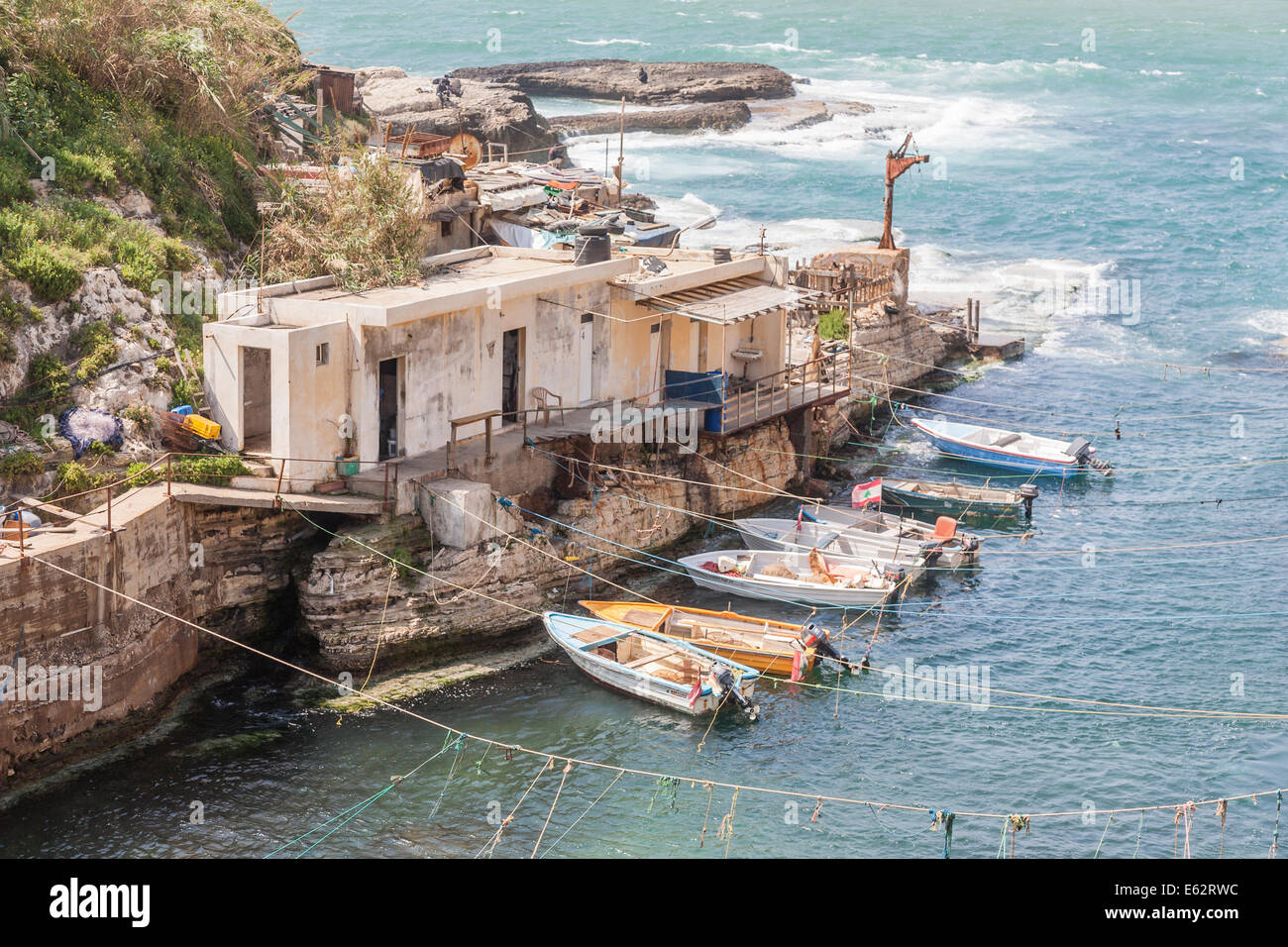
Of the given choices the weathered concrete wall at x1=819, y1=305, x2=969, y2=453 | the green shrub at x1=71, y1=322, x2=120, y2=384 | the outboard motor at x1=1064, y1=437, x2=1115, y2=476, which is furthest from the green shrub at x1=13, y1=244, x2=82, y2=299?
the outboard motor at x1=1064, y1=437, x2=1115, y2=476

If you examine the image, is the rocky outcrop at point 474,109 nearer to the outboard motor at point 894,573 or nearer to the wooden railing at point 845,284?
the wooden railing at point 845,284

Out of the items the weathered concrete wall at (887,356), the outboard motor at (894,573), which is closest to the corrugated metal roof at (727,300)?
the weathered concrete wall at (887,356)

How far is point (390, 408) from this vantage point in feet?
110

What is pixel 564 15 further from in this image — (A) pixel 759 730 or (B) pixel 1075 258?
(A) pixel 759 730

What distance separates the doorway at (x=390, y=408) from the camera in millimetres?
33188

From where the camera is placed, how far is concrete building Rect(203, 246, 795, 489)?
3169 centimetres

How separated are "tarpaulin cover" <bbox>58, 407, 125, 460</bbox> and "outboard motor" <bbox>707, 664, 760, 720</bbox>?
1251 centimetres

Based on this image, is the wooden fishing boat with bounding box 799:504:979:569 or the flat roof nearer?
the flat roof

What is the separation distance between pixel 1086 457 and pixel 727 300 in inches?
518

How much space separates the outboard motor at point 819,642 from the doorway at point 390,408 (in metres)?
9.56

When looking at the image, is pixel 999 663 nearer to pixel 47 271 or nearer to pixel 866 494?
pixel 866 494

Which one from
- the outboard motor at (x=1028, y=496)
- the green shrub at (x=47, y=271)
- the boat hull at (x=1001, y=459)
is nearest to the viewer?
the green shrub at (x=47, y=271)

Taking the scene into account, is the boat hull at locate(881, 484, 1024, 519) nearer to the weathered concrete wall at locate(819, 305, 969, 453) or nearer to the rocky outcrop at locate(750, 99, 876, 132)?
the weathered concrete wall at locate(819, 305, 969, 453)

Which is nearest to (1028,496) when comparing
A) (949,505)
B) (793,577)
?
(949,505)
